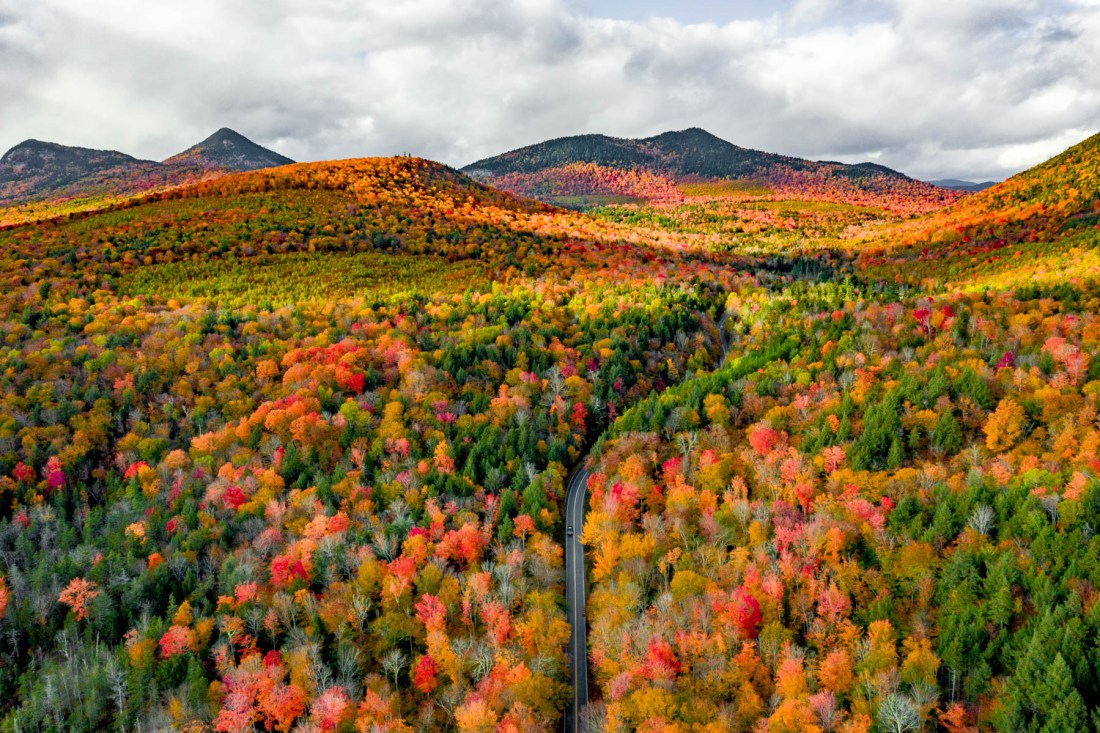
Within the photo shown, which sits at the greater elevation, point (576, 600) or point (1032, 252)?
point (1032, 252)

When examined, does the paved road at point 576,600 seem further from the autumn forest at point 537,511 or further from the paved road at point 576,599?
the autumn forest at point 537,511

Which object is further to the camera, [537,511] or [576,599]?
[537,511]

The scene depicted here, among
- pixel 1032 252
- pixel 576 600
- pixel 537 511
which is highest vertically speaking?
pixel 1032 252

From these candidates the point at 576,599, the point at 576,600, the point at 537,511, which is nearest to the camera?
the point at 576,600

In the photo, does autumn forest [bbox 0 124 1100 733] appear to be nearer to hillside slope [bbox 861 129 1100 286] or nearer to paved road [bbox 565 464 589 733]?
paved road [bbox 565 464 589 733]

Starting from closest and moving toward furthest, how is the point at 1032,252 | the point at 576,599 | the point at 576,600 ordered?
1. the point at 576,600
2. the point at 576,599
3. the point at 1032,252

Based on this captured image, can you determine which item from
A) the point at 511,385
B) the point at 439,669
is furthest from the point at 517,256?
the point at 439,669

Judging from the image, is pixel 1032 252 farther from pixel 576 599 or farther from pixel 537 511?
pixel 576 599

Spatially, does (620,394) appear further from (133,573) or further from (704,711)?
(133,573)

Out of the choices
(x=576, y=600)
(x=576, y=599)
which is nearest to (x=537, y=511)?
(x=576, y=599)

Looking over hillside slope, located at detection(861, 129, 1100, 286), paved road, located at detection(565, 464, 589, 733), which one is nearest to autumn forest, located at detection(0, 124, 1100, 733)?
paved road, located at detection(565, 464, 589, 733)
